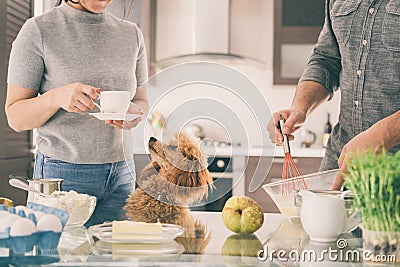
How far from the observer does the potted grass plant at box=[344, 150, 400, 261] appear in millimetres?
999

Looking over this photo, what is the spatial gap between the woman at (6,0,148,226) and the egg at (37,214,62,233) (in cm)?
49

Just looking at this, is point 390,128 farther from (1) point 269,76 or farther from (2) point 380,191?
(1) point 269,76

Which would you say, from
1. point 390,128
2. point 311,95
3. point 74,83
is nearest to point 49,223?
point 74,83

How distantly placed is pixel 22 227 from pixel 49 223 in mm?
47

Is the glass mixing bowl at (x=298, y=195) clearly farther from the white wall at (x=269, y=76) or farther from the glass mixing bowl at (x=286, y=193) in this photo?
the white wall at (x=269, y=76)

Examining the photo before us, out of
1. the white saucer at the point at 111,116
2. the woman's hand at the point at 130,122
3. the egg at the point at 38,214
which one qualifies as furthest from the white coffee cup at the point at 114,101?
the egg at the point at 38,214

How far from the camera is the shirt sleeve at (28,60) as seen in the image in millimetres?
1613

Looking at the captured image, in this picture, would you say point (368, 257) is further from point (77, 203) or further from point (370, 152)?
point (77, 203)

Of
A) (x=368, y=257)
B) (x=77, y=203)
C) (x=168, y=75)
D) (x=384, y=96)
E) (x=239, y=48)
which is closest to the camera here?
(x=368, y=257)

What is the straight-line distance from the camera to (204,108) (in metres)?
1.65

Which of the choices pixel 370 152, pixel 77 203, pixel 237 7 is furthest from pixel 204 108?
pixel 237 7

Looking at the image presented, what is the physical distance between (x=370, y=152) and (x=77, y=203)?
610mm

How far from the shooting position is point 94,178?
1678 mm

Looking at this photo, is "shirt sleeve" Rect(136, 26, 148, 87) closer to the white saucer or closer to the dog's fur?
the white saucer
